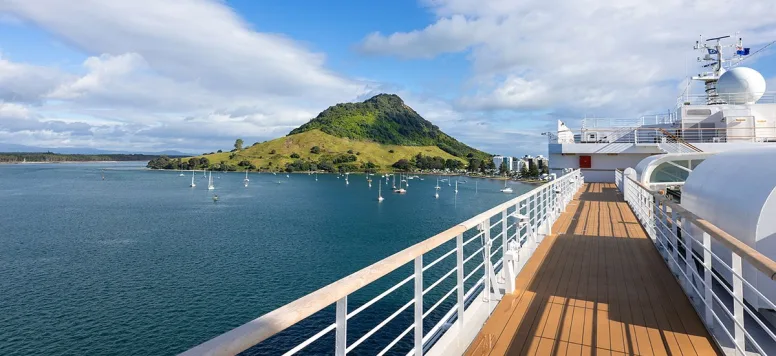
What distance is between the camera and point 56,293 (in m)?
18.6

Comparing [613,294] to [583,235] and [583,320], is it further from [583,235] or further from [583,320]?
[583,235]

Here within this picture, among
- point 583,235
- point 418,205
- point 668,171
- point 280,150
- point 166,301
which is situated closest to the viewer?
point 583,235

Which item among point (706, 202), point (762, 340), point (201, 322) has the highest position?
point (706, 202)

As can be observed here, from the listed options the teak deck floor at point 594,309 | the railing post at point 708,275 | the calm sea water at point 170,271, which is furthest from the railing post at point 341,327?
the calm sea water at point 170,271

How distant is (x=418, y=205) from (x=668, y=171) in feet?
149

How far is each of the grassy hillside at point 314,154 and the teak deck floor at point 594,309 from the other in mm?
137537

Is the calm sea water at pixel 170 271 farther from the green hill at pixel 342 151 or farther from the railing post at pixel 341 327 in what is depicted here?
the green hill at pixel 342 151

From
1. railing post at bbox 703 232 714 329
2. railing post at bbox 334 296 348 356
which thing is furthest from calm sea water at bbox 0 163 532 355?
railing post at bbox 334 296 348 356

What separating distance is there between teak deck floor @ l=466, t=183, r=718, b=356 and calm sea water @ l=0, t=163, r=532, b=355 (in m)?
9.59

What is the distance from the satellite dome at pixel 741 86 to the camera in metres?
21.2

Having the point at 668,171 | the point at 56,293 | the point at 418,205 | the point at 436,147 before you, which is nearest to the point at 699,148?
the point at 668,171

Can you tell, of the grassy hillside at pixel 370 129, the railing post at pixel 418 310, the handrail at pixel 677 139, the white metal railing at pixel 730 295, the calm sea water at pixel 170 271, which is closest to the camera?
the white metal railing at pixel 730 295

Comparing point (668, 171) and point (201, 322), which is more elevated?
point (668, 171)

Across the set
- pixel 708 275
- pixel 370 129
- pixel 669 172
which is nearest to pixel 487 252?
pixel 708 275
